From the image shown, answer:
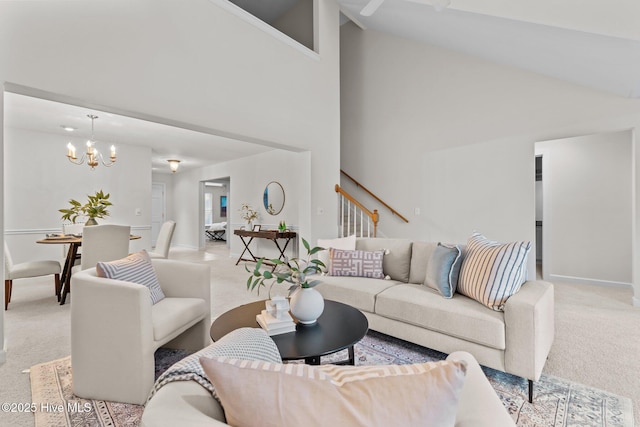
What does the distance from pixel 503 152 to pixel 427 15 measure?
6.93 ft

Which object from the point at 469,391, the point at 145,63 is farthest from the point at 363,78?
the point at 469,391

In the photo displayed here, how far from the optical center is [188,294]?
2.35 m

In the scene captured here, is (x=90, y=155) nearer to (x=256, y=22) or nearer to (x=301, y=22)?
(x=256, y=22)

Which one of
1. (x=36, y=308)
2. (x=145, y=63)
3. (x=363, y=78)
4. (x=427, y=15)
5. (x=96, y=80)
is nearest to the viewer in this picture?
(x=96, y=80)

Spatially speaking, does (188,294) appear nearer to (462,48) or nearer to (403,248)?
(403,248)

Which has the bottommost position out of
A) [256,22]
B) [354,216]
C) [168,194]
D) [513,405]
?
[513,405]

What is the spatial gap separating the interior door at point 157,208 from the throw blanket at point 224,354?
9.35 meters

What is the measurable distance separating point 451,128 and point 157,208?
27.1ft

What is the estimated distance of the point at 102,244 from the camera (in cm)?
339

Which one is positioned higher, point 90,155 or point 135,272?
point 90,155

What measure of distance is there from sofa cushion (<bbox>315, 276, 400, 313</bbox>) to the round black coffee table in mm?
485

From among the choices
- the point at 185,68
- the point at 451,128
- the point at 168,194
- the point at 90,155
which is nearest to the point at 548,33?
the point at 451,128

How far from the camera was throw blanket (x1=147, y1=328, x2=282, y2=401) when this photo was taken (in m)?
0.69

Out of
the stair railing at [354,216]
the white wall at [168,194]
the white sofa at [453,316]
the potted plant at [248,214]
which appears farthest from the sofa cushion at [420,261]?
the white wall at [168,194]
